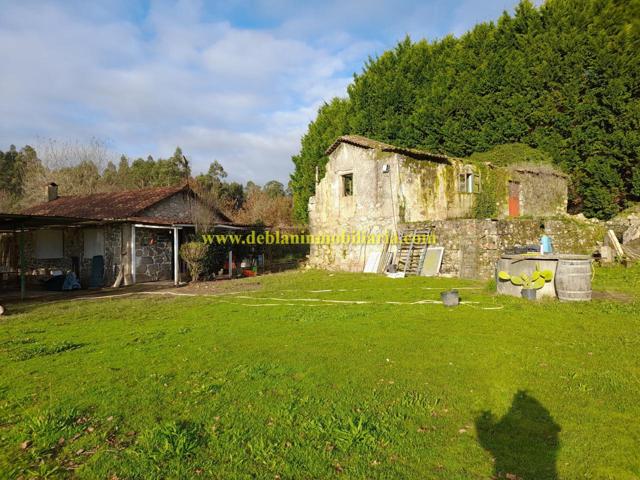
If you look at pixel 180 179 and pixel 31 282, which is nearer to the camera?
pixel 31 282

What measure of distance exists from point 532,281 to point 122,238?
613 inches

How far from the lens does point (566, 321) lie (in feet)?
26.1

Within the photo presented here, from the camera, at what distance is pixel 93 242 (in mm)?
18266

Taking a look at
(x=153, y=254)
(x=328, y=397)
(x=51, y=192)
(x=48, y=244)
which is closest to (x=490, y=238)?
(x=328, y=397)

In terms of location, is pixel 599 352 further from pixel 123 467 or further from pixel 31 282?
pixel 31 282

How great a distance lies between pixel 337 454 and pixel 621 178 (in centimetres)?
2754

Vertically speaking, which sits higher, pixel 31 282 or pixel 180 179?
pixel 180 179

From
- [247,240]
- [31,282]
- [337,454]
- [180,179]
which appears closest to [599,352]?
[337,454]

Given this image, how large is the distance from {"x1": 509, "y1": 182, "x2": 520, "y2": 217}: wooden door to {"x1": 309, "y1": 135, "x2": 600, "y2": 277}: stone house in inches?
2.2

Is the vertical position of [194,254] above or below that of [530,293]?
above

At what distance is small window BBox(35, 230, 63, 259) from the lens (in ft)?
63.9

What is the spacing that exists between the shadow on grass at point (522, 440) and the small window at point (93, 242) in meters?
18.0

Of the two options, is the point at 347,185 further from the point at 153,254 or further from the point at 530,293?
the point at 530,293

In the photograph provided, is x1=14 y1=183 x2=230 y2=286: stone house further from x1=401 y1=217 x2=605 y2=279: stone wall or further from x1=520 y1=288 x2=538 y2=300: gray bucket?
x1=520 y1=288 x2=538 y2=300: gray bucket
